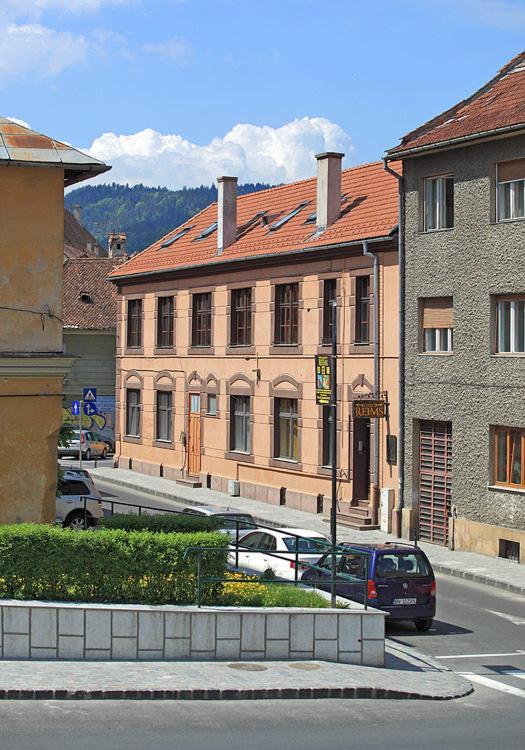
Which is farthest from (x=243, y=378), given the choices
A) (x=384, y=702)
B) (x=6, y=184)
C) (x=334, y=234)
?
(x=384, y=702)

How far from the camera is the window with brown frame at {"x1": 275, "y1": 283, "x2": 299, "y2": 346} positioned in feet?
134

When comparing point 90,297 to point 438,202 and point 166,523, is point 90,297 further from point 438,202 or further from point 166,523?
point 166,523

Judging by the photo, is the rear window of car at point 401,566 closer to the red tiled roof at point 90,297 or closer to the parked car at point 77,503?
the parked car at point 77,503

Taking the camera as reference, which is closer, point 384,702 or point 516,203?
point 384,702

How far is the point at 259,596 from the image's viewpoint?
1848 centimetres

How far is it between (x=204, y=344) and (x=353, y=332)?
10.6m

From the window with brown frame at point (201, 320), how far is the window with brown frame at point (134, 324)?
511 centimetres

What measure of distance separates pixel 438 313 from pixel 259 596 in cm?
1619

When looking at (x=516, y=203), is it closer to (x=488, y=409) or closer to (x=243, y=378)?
(x=488, y=409)

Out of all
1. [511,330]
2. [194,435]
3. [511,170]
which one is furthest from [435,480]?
[194,435]

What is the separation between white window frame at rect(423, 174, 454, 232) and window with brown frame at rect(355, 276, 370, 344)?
12.2ft

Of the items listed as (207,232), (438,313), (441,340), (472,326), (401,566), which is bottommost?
(401,566)

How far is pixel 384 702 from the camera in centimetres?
1641

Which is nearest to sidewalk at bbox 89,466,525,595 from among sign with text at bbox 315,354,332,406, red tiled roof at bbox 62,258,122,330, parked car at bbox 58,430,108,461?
parked car at bbox 58,430,108,461
